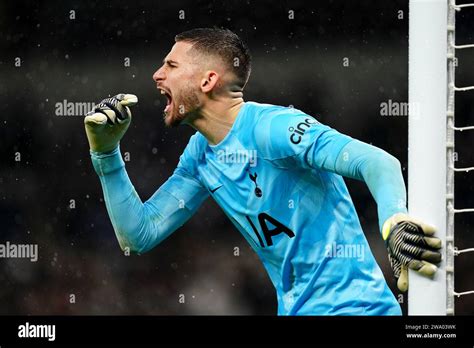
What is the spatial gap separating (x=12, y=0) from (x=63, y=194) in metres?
1.29


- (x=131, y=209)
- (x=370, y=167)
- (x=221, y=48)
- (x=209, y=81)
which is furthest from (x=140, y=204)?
(x=370, y=167)

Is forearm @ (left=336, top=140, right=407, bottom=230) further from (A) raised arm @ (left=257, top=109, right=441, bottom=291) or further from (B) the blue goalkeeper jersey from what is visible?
(B) the blue goalkeeper jersey

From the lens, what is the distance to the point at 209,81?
3314 mm

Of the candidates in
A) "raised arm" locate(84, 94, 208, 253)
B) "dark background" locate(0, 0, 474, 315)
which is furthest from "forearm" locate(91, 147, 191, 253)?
"dark background" locate(0, 0, 474, 315)

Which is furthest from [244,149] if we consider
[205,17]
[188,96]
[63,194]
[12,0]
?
[12,0]

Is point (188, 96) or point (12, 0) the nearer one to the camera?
point (188, 96)

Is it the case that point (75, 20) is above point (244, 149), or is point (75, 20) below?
→ above

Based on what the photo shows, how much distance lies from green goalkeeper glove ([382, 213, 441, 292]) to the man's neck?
92 centimetres

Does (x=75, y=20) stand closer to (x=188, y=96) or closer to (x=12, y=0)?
(x=12, y=0)

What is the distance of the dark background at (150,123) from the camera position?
5414 millimetres

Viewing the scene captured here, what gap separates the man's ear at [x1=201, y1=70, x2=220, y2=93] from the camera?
130 inches
